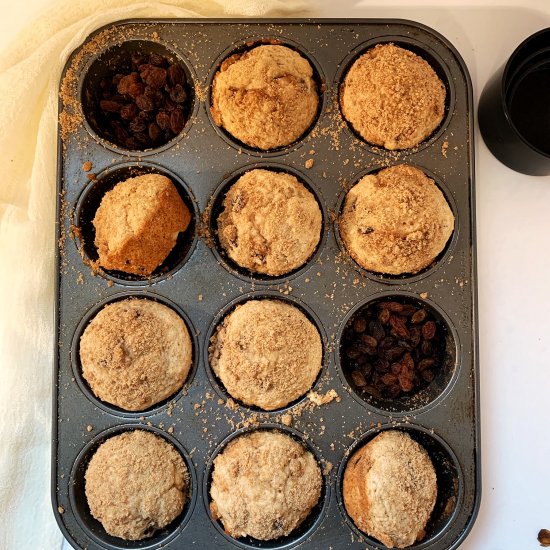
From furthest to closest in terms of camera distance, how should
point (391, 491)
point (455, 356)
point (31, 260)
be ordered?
point (31, 260)
point (455, 356)
point (391, 491)

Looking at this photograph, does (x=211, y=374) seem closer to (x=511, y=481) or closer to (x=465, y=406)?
(x=465, y=406)

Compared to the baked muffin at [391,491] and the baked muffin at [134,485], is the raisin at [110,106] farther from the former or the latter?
the baked muffin at [391,491]

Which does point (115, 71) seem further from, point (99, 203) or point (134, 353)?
point (134, 353)

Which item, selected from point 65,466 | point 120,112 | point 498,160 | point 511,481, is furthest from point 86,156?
point 511,481

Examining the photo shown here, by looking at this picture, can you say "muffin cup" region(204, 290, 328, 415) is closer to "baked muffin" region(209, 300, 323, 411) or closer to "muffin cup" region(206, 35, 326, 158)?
"baked muffin" region(209, 300, 323, 411)

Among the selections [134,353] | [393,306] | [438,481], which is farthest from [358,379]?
[134,353]

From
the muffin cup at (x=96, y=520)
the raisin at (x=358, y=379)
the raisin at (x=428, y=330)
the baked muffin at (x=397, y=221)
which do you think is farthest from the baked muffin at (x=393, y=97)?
the muffin cup at (x=96, y=520)
